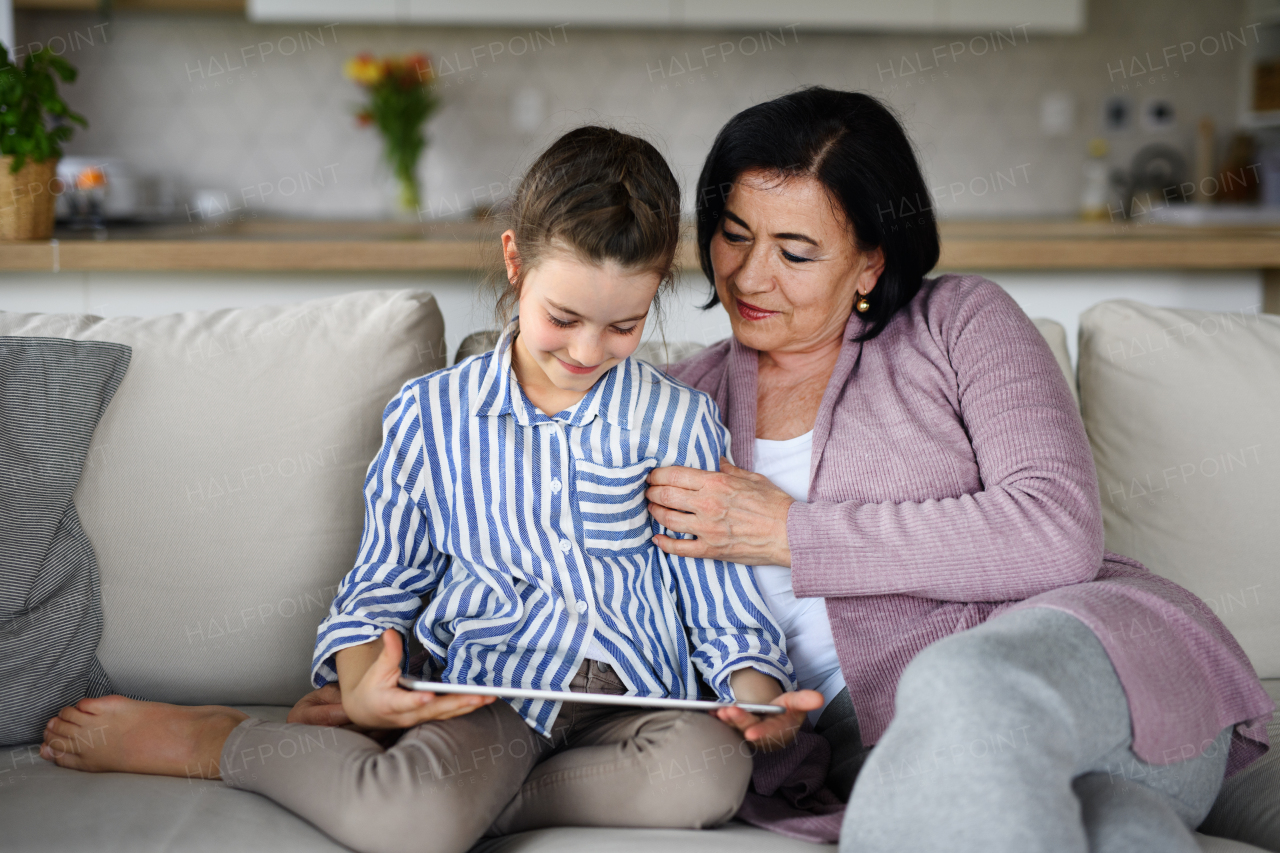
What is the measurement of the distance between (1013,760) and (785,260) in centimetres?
74

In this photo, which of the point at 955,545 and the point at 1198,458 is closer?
the point at 955,545

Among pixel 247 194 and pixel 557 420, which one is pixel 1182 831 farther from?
pixel 247 194

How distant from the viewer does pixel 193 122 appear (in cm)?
376

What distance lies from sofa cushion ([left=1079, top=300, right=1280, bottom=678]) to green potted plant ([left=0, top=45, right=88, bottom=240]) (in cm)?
206

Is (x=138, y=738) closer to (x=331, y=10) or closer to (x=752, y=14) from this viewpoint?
(x=331, y=10)

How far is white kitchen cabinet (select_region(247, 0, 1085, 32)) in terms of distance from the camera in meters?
3.48

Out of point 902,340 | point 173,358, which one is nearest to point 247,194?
point 173,358

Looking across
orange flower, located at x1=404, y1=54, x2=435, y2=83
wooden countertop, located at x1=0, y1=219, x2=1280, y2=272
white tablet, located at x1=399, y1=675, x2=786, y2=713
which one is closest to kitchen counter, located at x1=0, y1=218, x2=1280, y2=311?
wooden countertop, located at x1=0, y1=219, x2=1280, y2=272

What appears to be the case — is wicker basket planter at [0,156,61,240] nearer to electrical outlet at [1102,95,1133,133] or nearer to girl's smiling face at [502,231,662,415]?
girl's smiling face at [502,231,662,415]

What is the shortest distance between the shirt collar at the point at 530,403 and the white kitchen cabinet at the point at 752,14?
256cm

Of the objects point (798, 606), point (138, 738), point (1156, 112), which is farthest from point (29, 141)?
point (1156, 112)

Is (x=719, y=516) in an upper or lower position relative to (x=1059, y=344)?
lower

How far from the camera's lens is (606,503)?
4.21 ft

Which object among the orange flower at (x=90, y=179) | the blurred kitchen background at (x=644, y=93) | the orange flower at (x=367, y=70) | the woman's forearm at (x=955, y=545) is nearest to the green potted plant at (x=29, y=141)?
the orange flower at (x=90, y=179)
